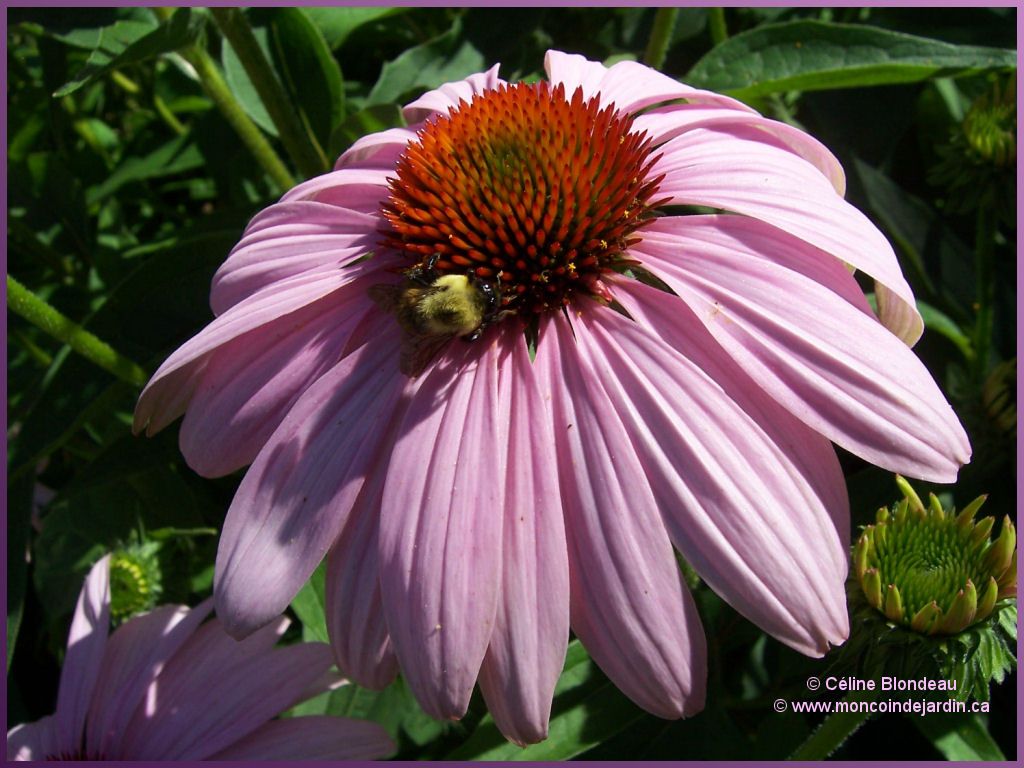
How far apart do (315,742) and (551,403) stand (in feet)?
1.93

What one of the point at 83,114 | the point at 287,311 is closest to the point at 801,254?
the point at 287,311

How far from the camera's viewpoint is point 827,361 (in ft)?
2.52

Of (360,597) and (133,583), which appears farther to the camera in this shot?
(133,583)

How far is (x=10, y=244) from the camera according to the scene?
6.14ft

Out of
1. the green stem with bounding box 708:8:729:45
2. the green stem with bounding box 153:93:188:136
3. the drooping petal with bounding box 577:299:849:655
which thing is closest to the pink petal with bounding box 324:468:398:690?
the drooping petal with bounding box 577:299:849:655

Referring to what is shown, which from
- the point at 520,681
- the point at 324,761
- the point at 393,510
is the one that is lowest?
the point at 324,761

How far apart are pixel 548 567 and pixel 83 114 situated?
1943mm

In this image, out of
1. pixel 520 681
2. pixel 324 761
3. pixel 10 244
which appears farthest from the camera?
pixel 10 244

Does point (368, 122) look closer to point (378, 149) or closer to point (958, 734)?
point (378, 149)

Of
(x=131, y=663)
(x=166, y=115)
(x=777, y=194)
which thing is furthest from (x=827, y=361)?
(x=166, y=115)

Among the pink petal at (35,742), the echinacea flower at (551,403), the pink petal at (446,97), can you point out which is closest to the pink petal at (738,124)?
the echinacea flower at (551,403)

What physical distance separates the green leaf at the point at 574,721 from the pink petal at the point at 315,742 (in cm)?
10

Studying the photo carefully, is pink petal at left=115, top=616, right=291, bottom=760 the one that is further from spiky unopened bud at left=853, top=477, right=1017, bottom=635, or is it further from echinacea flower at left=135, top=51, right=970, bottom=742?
spiky unopened bud at left=853, top=477, right=1017, bottom=635

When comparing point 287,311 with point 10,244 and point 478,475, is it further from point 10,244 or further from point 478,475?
point 10,244
